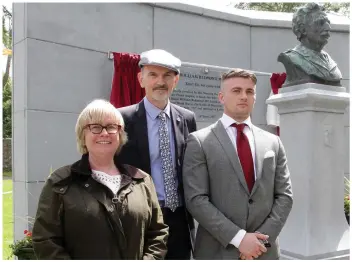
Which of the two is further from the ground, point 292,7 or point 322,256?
point 292,7

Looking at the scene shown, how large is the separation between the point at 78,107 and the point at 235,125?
9.74 feet

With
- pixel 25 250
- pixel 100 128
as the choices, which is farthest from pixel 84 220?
pixel 25 250

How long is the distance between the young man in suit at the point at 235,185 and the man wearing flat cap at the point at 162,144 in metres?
0.09

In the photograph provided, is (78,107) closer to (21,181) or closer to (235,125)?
(21,181)

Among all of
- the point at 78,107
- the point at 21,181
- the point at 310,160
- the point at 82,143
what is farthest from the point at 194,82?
the point at 82,143

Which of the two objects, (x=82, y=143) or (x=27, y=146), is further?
(x=27, y=146)

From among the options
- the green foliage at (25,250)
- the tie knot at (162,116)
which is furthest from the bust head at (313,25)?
the green foliage at (25,250)

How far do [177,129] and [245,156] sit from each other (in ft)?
1.33

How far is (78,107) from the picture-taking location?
15.2 ft

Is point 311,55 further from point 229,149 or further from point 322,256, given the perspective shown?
point 229,149

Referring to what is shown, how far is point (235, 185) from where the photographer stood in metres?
1.95

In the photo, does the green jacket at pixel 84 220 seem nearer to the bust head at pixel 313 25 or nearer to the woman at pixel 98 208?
the woman at pixel 98 208

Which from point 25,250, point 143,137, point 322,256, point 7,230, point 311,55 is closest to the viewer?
point 143,137

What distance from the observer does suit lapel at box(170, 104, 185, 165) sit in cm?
211
